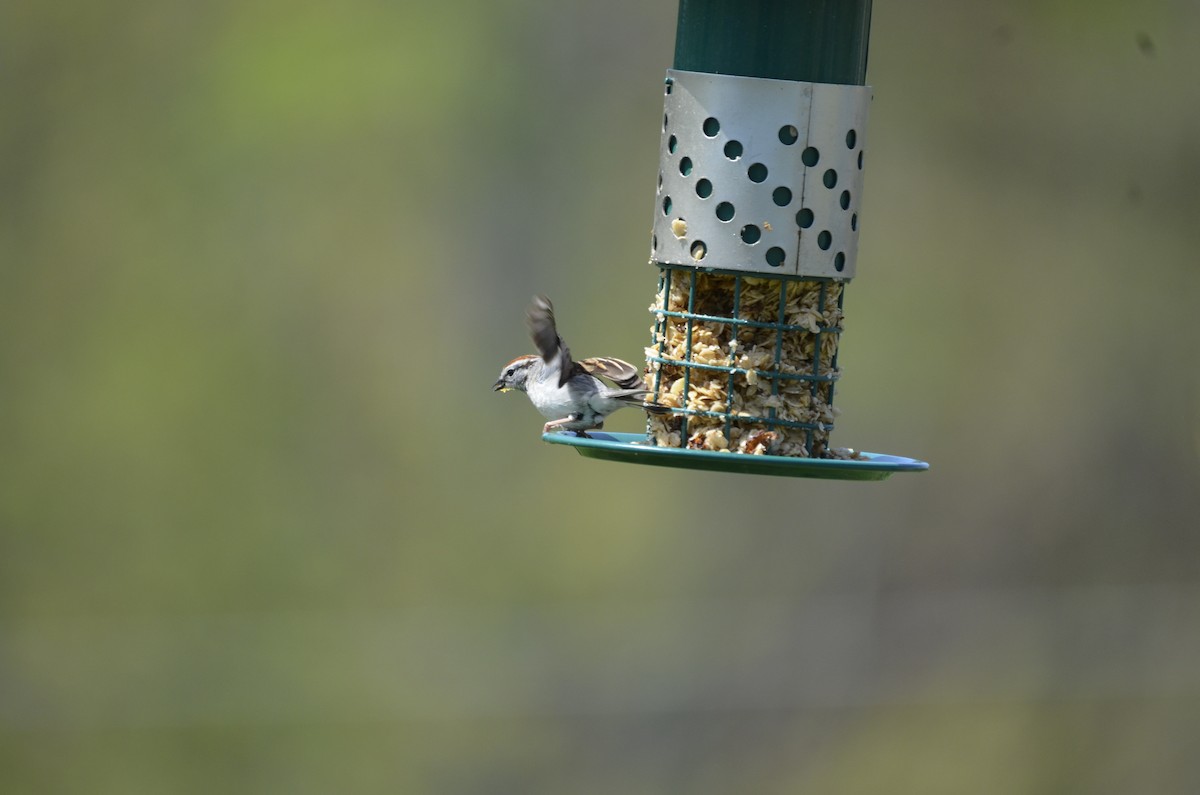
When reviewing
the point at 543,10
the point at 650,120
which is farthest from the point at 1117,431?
the point at 543,10

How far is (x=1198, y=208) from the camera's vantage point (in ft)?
43.2

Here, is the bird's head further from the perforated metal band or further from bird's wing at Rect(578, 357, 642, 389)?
the perforated metal band

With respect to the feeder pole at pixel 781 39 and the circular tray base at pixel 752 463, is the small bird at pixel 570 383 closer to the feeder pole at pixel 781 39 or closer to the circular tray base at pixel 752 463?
the circular tray base at pixel 752 463

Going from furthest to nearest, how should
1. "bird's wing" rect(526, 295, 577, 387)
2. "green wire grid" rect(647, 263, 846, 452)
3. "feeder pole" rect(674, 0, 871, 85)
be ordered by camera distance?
"bird's wing" rect(526, 295, 577, 387) < "green wire grid" rect(647, 263, 846, 452) < "feeder pole" rect(674, 0, 871, 85)

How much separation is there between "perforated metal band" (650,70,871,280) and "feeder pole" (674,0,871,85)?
49mm

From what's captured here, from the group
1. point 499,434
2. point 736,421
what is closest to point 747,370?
point 736,421

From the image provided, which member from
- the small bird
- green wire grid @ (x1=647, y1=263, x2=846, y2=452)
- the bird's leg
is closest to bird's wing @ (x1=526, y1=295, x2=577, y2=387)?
the small bird

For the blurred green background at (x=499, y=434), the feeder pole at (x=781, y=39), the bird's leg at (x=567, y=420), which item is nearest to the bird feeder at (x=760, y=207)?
the feeder pole at (x=781, y=39)

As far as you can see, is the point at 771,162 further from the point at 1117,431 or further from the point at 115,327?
the point at 115,327

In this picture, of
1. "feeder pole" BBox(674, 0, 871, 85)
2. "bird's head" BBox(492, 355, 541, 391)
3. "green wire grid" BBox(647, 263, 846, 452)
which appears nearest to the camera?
"feeder pole" BBox(674, 0, 871, 85)

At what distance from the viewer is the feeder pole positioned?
17.1ft

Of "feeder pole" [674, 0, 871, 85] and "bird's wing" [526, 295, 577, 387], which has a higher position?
"feeder pole" [674, 0, 871, 85]

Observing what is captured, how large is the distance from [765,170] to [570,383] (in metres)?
1.36

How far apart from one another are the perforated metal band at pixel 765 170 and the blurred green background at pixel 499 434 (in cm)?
918
